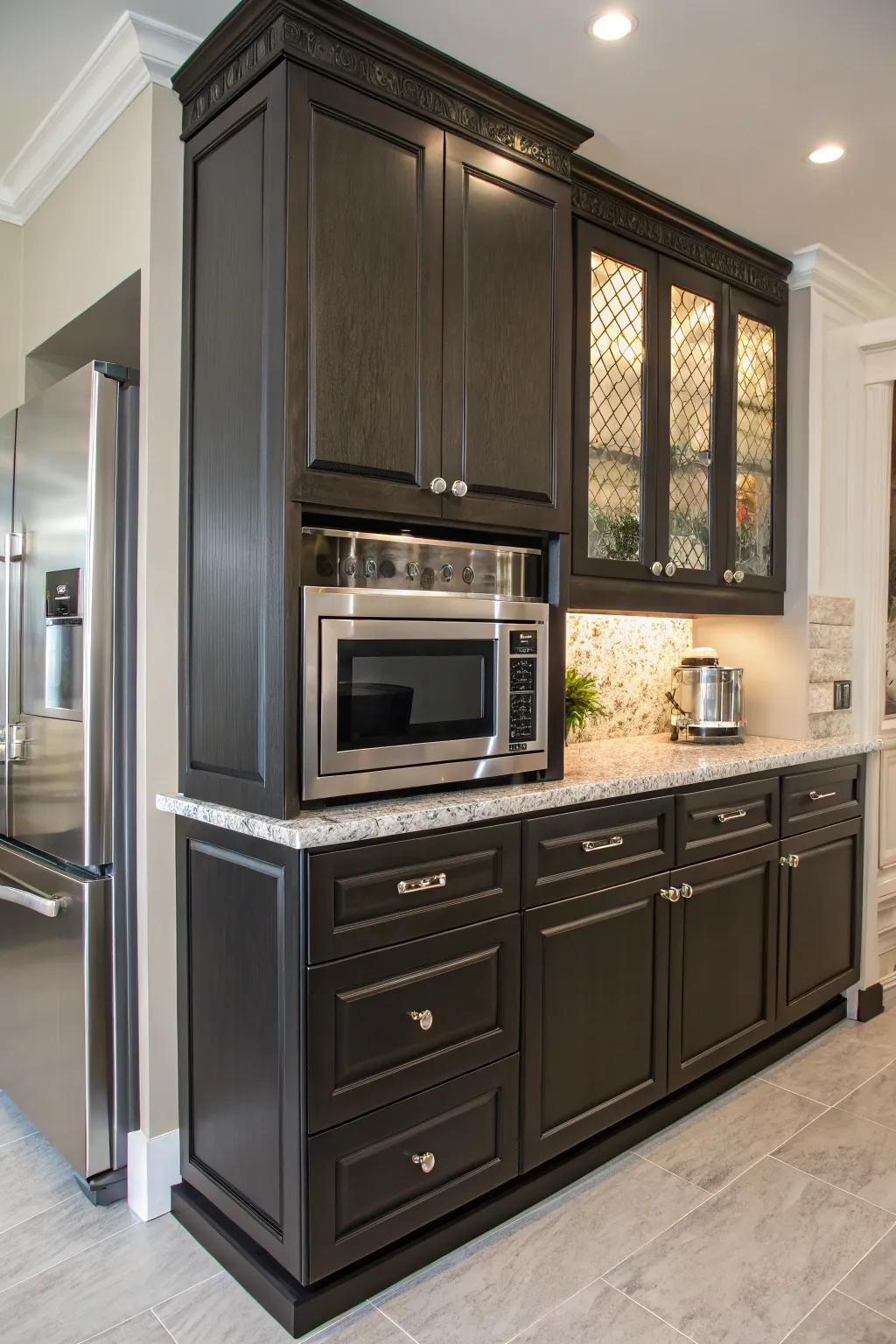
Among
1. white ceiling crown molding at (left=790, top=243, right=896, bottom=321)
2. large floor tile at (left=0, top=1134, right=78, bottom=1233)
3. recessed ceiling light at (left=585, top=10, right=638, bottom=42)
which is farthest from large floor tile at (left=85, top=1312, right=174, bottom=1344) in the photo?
white ceiling crown molding at (left=790, top=243, right=896, bottom=321)

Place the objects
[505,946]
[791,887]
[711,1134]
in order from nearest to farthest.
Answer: [505,946] < [711,1134] < [791,887]

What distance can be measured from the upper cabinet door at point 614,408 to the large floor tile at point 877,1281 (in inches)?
70.5

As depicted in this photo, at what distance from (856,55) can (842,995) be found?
9.75ft

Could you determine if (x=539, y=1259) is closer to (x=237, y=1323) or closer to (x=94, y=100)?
(x=237, y=1323)

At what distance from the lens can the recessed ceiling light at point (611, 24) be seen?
198 cm

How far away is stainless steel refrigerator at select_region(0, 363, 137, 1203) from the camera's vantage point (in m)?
2.17

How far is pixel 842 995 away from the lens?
135 inches

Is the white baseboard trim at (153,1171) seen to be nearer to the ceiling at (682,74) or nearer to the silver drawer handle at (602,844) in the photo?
the silver drawer handle at (602,844)

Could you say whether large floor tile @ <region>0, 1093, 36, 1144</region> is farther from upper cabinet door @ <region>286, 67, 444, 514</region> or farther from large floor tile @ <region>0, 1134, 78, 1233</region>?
upper cabinet door @ <region>286, 67, 444, 514</region>

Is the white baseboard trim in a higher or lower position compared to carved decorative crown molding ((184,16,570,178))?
lower

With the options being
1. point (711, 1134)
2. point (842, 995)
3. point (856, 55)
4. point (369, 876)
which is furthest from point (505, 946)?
point (856, 55)

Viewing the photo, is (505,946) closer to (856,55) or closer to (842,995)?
(842,995)

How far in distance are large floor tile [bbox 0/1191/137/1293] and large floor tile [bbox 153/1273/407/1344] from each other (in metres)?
0.32

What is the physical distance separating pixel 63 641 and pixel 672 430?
191cm
